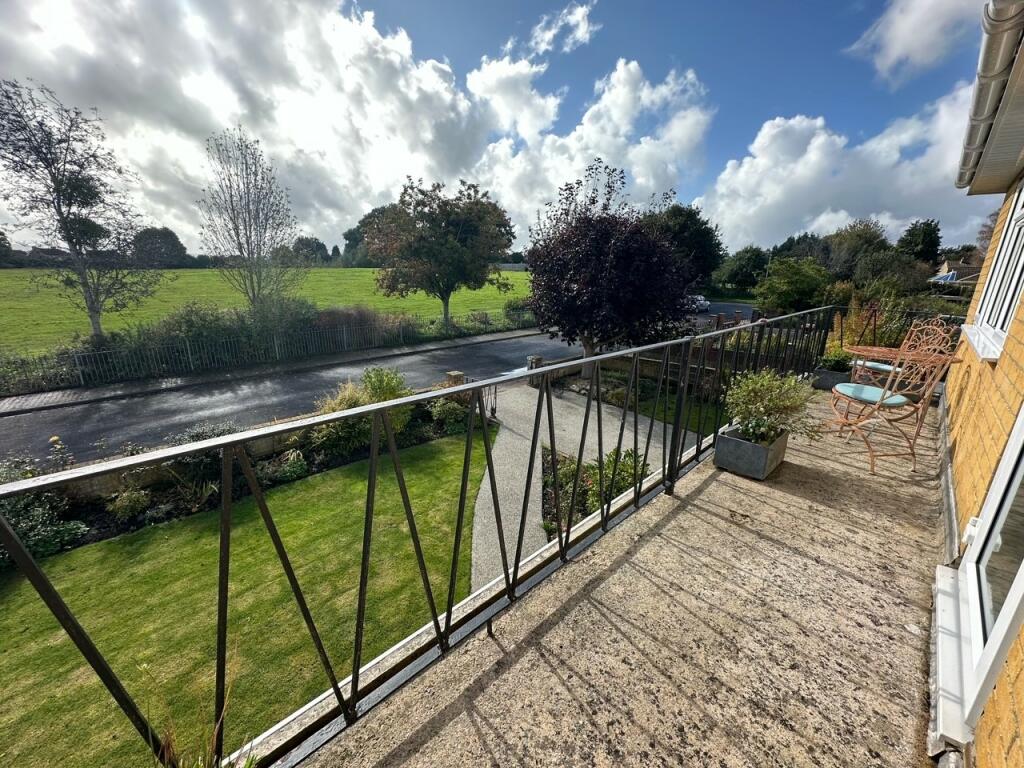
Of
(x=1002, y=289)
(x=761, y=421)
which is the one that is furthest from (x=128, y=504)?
(x=1002, y=289)

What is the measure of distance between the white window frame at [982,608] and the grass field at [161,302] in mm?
16041

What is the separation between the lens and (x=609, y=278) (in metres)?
8.16

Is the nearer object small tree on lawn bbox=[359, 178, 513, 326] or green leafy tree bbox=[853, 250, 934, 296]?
small tree on lawn bbox=[359, 178, 513, 326]

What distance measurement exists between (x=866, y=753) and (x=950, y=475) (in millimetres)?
2545

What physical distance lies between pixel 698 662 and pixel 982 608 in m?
1.13

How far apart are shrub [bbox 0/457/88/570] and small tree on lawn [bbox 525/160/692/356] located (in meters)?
7.90

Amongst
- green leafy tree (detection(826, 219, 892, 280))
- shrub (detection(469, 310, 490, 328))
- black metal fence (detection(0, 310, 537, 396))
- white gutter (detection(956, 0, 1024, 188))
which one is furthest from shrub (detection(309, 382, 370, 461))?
green leafy tree (detection(826, 219, 892, 280))

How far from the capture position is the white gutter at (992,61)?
1753 mm

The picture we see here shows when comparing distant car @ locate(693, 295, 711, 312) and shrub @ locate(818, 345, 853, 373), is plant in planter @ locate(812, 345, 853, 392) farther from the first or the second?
Answer: distant car @ locate(693, 295, 711, 312)

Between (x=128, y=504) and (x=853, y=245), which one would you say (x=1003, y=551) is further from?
(x=853, y=245)

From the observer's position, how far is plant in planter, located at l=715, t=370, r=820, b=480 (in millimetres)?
3062

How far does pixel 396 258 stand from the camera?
16531 millimetres

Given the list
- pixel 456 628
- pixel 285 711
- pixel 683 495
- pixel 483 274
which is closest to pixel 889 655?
pixel 683 495

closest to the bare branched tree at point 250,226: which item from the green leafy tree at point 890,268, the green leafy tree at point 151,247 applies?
the green leafy tree at point 151,247
